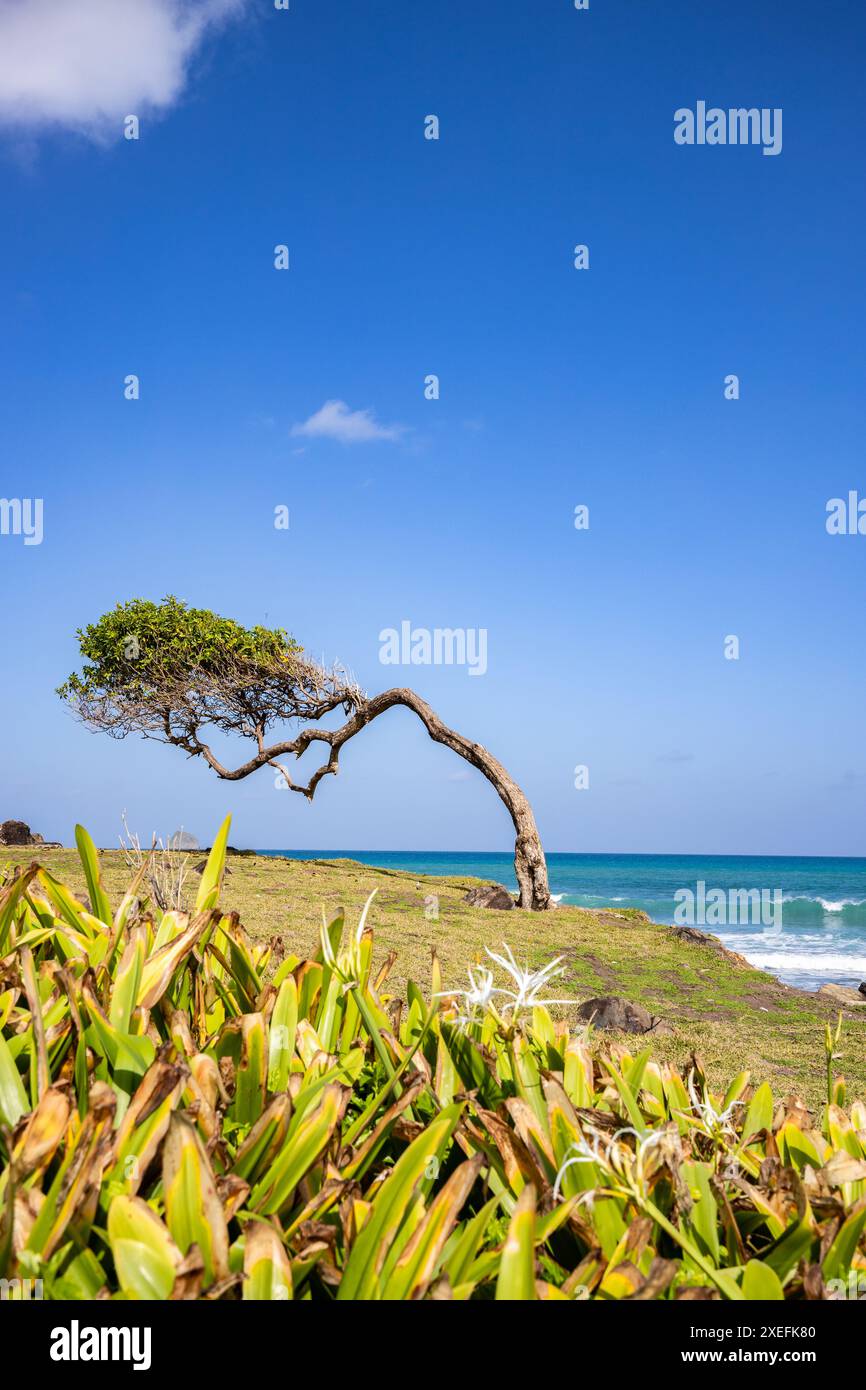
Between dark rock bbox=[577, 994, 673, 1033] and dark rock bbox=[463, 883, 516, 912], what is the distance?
663 cm

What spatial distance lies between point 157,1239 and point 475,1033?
1.01m

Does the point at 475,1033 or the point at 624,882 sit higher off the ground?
the point at 475,1033

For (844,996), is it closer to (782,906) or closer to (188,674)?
(188,674)

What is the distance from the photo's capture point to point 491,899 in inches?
538

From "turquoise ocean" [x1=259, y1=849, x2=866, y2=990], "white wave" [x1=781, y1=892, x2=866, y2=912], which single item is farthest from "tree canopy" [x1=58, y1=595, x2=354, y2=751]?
"white wave" [x1=781, y1=892, x2=866, y2=912]

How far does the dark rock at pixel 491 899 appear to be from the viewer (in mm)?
13477

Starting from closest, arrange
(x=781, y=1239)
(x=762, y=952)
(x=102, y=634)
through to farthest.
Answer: (x=781, y=1239) < (x=762, y=952) < (x=102, y=634)

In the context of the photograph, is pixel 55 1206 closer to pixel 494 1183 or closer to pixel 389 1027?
pixel 494 1183

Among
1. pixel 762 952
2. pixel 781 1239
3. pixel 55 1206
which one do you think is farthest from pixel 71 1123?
pixel 762 952

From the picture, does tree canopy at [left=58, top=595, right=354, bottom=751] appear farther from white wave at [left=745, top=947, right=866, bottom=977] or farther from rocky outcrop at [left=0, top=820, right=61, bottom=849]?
white wave at [left=745, top=947, right=866, bottom=977]

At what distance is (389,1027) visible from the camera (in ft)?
5.50

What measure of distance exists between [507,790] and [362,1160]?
13.8 meters

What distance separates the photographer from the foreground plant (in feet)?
3.12

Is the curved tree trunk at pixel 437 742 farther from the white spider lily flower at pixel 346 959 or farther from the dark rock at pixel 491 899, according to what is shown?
the white spider lily flower at pixel 346 959
